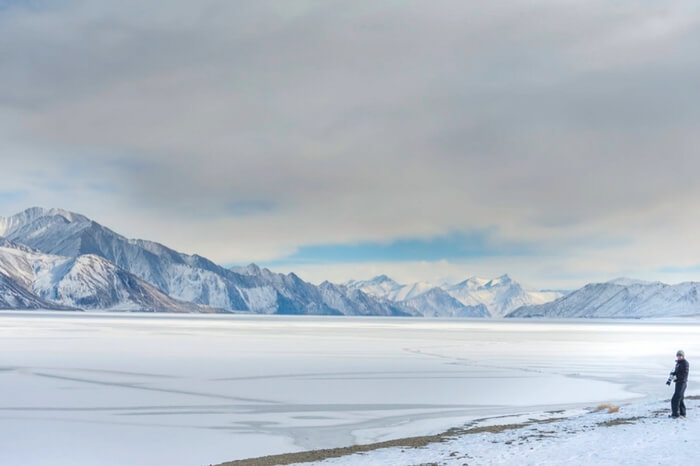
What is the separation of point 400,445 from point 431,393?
1559cm

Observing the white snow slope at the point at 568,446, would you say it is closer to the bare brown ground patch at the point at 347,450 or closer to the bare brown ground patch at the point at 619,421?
the bare brown ground patch at the point at 619,421

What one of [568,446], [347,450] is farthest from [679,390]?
[347,450]

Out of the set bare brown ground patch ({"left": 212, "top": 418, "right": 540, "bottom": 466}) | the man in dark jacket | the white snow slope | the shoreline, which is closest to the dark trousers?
the man in dark jacket

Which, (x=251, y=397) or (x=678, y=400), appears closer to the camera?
(x=678, y=400)

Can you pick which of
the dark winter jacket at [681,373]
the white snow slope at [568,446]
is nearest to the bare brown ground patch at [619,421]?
the white snow slope at [568,446]

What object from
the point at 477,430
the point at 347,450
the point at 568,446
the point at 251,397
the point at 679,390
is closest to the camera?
the point at 568,446

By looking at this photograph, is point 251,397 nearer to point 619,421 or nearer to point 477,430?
point 477,430

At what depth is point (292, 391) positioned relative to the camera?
125ft

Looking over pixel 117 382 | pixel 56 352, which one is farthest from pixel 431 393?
pixel 56 352

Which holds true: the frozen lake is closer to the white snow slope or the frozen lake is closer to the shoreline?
the shoreline

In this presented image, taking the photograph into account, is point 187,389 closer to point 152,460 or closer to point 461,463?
point 152,460

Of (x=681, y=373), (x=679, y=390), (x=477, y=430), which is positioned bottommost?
(x=477, y=430)

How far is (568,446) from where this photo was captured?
20875 mm

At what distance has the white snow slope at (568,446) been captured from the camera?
62.9 ft
